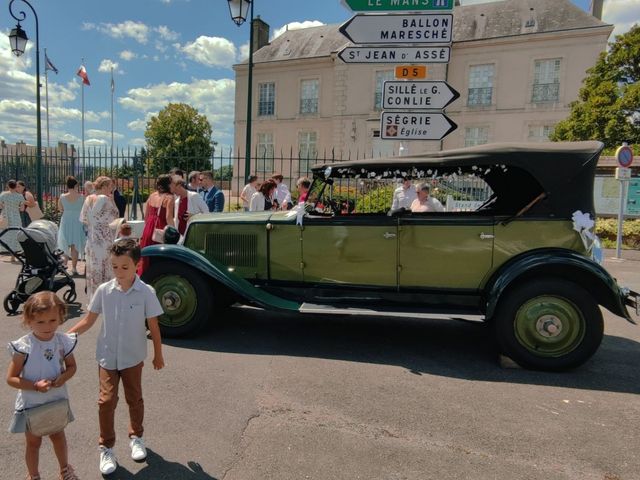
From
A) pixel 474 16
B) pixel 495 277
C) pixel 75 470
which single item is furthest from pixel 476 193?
pixel 474 16

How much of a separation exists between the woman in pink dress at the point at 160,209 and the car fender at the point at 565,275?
12.5 feet

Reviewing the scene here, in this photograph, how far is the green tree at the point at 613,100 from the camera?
734 inches

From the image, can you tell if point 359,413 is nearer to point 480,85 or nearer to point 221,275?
point 221,275

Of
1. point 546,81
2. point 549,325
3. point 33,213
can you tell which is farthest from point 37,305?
point 546,81

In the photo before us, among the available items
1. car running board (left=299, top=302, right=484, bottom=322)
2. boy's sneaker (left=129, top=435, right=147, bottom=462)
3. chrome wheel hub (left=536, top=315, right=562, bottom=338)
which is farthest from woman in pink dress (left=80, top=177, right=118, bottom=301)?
chrome wheel hub (left=536, top=315, right=562, bottom=338)

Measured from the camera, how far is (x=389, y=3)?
5.71 meters

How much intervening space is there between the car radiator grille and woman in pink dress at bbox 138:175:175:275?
785mm

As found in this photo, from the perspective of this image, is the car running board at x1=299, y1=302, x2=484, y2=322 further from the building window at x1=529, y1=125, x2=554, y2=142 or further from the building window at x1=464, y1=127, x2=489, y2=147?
the building window at x1=464, y1=127, x2=489, y2=147

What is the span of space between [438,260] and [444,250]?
12 centimetres

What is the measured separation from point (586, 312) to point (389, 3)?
4.26 m

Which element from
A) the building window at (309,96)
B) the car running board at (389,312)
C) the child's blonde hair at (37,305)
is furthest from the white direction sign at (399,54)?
the building window at (309,96)

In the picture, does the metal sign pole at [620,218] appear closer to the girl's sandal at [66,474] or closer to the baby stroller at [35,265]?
the baby stroller at [35,265]

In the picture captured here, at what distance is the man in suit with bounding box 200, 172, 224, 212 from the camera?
302 inches

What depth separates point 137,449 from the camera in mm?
2613
